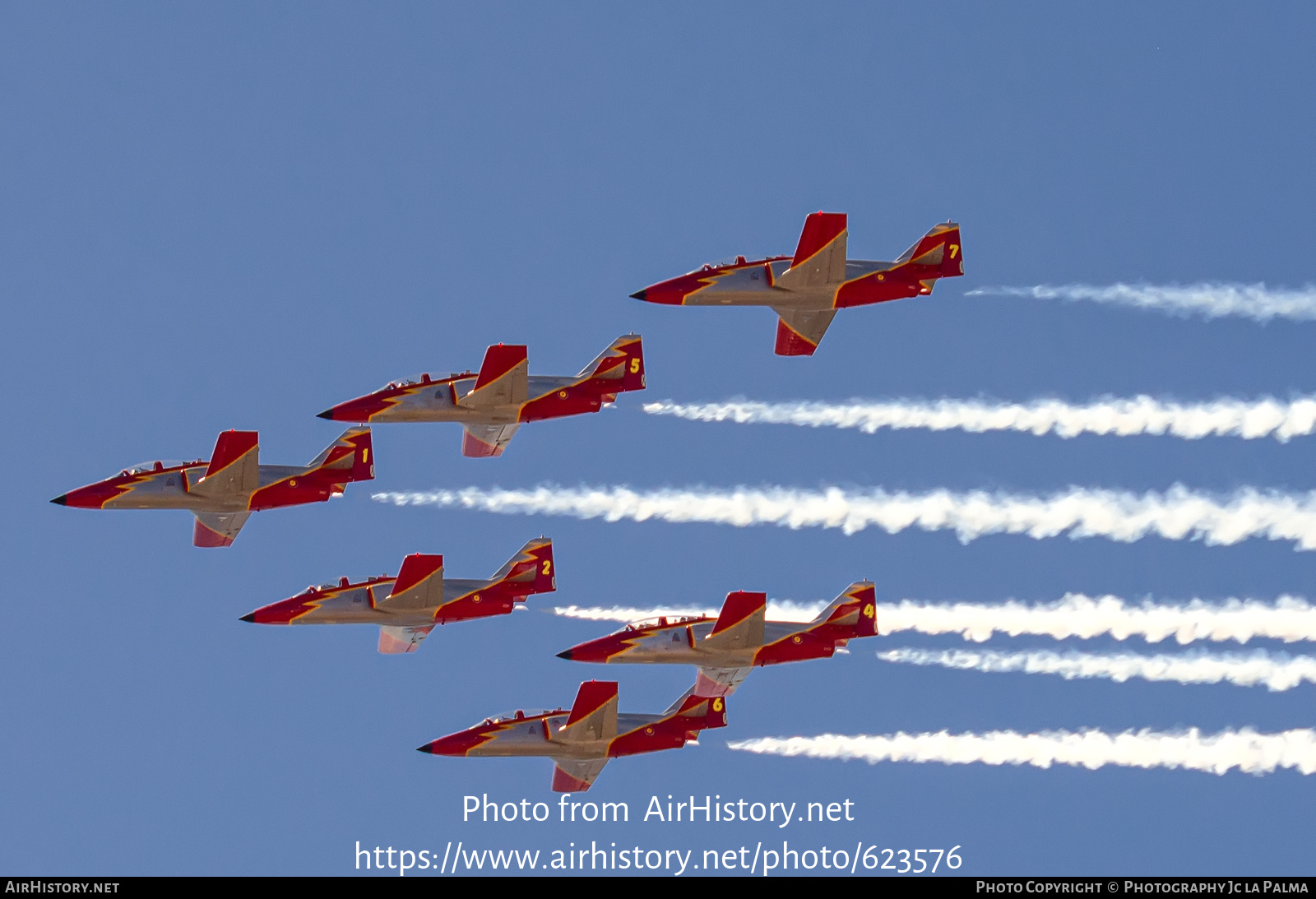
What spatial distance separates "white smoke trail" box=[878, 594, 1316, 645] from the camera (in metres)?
64.6

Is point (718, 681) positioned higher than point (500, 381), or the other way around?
point (500, 381)

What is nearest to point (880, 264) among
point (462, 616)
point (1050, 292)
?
point (1050, 292)

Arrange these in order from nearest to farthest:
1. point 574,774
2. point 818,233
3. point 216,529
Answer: point 818,233
point 574,774
point 216,529

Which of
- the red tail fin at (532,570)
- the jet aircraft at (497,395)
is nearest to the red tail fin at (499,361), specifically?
the jet aircraft at (497,395)

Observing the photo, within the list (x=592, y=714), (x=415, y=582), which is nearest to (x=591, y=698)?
(x=592, y=714)

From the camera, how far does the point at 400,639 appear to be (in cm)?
7344

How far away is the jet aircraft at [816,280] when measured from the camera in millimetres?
67562

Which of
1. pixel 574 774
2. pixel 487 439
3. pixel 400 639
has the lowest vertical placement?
pixel 574 774

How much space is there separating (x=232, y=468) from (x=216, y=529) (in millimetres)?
3783

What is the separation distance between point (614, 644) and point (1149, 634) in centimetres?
1449

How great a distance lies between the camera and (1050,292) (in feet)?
230

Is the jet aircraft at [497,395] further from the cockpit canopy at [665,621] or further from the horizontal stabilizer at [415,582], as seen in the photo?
the cockpit canopy at [665,621]

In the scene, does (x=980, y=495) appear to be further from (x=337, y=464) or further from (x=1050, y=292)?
(x=337, y=464)

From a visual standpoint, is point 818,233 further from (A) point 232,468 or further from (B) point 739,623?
(A) point 232,468
